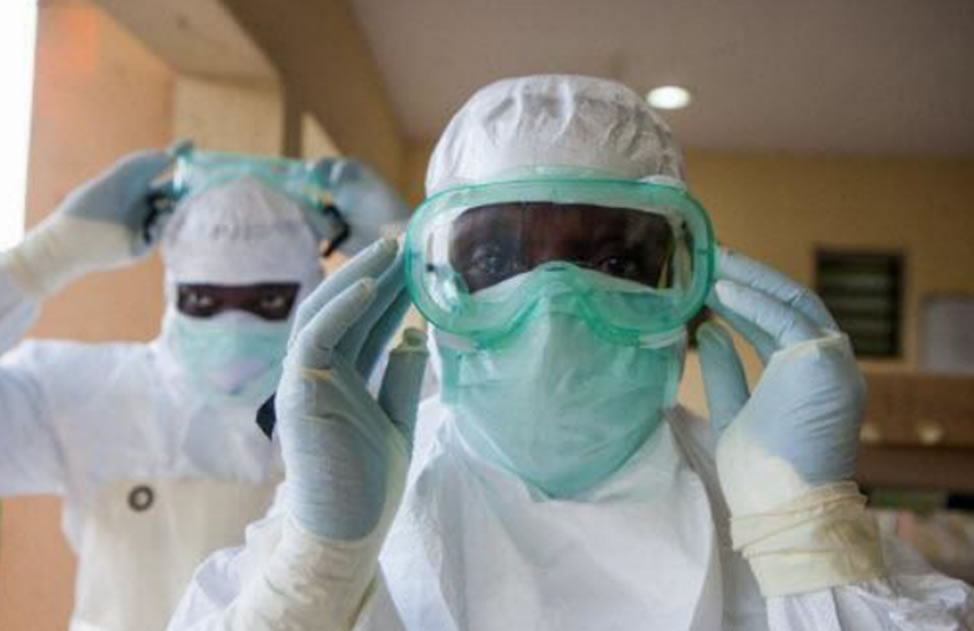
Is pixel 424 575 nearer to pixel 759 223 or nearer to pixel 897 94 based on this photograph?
pixel 759 223

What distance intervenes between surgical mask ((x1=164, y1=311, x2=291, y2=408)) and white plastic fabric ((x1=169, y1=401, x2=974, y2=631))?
1.80 feet

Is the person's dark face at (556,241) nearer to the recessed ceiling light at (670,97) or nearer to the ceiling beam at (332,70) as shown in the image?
the ceiling beam at (332,70)

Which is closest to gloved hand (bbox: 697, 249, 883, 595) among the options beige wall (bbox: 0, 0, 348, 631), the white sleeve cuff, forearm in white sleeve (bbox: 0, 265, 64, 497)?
the white sleeve cuff

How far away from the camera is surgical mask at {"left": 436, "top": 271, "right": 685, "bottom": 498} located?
845 millimetres

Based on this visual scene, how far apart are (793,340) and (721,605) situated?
205mm

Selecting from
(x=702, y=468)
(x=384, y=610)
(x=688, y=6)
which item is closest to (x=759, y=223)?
(x=688, y=6)

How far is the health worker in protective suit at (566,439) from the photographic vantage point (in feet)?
2.53

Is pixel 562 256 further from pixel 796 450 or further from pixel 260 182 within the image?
pixel 260 182

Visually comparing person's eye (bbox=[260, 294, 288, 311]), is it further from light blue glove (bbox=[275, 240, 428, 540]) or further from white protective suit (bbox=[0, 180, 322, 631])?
light blue glove (bbox=[275, 240, 428, 540])

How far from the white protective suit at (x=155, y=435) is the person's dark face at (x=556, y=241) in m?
0.63

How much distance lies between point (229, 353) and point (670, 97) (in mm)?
1795

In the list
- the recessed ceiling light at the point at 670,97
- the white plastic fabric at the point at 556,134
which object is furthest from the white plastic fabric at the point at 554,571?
the recessed ceiling light at the point at 670,97

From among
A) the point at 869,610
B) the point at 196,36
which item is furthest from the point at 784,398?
the point at 196,36

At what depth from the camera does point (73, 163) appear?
150cm
